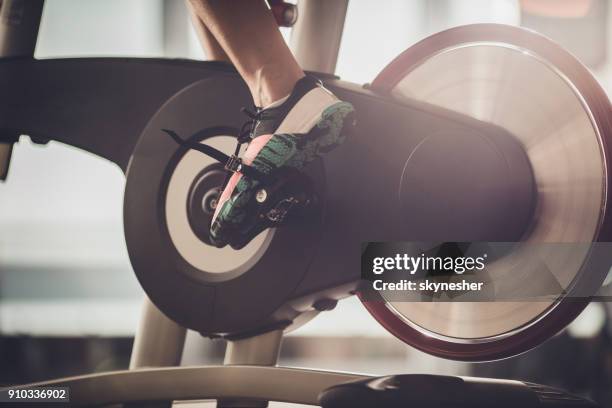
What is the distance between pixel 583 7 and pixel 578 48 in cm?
8

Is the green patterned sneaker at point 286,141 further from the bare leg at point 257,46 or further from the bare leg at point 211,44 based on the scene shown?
the bare leg at point 211,44

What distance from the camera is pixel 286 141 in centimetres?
83

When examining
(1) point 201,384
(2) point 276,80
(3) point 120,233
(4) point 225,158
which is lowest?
(1) point 201,384

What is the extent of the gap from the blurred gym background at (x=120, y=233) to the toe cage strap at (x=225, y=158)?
0.15 meters

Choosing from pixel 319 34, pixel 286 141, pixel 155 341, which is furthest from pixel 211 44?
pixel 155 341

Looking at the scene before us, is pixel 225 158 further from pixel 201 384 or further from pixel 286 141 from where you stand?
pixel 201 384

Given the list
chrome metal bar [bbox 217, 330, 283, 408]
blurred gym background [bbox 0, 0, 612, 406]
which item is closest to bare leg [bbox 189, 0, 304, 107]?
blurred gym background [bbox 0, 0, 612, 406]

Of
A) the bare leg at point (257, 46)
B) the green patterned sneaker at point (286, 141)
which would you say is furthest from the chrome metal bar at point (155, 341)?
the bare leg at point (257, 46)

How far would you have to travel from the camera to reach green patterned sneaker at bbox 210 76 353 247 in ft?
2.75

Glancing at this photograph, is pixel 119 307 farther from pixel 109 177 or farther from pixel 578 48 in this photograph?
pixel 578 48

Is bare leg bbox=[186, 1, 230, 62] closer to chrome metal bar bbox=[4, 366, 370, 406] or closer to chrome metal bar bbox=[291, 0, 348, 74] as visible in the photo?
chrome metal bar bbox=[291, 0, 348, 74]

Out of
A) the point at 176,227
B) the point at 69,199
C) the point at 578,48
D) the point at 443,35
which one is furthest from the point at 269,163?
the point at 69,199

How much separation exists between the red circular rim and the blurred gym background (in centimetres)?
4

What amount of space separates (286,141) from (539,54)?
41cm
